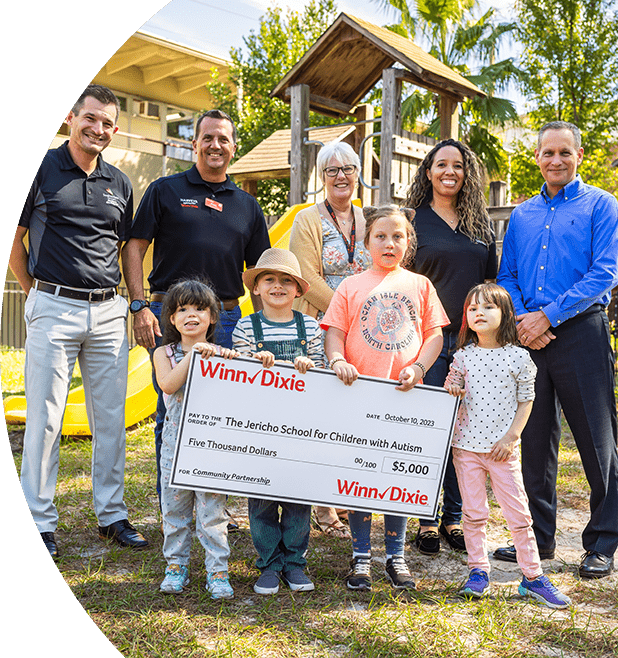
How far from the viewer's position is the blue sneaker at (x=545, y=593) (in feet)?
10.9

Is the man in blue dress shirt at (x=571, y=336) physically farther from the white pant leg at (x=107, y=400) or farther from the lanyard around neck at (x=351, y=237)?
the white pant leg at (x=107, y=400)

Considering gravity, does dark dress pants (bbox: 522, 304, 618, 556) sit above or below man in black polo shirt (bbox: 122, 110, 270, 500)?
below

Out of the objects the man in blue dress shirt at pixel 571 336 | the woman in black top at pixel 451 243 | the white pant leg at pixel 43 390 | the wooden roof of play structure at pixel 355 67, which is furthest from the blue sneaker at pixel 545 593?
the wooden roof of play structure at pixel 355 67

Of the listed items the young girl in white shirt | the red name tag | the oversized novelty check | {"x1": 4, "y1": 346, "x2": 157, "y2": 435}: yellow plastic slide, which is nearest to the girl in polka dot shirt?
the oversized novelty check

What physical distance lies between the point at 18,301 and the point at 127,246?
1488 cm

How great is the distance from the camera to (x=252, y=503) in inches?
135

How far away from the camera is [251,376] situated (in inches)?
131

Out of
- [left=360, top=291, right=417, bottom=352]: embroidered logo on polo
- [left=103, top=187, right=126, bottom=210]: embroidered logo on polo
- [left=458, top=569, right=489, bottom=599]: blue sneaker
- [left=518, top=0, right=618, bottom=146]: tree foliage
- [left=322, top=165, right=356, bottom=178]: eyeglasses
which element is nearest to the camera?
[left=458, top=569, right=489, bottom=599]: blue sneaker

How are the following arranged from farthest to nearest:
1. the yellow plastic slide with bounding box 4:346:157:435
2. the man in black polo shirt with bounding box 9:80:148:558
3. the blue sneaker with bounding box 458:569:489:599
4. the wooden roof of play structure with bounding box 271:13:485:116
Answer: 1. the wooden roof of play structure with bounding box 271:13:485:116
2. the yellow plastic slide with bounding box 4:346:157:435
3. the man in black polo shirt with bounding box 9:80:148:558
4. the blue sneaker with bounding box 458:569:489:599

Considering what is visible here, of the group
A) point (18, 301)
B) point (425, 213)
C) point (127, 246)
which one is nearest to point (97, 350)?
point (127, 246)

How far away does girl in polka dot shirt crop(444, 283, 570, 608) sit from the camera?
337cm

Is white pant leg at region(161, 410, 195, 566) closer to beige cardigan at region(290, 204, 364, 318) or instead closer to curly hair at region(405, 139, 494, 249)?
beige cardigan at region(290, 204, 364, 318)

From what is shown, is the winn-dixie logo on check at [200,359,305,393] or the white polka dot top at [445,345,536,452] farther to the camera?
the white polka dot top at [445,345,536,452]

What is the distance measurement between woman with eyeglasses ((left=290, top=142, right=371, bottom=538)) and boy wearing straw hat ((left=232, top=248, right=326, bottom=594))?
0.45 metres
